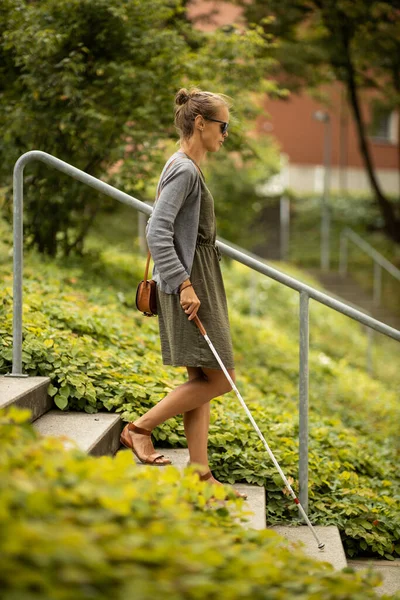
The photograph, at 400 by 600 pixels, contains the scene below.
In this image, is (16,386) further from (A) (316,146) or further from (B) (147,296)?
(A) (316,146)

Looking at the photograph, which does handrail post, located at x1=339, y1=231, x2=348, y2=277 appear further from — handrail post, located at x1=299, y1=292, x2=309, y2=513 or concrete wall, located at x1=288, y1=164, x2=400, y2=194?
handrail post, located at x1=299, y1=292, x2=309, y2=513

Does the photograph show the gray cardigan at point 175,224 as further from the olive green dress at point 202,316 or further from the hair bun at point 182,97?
the hair bun at point 182,97

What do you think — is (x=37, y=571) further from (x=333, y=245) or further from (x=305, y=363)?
(x=333, y=245)

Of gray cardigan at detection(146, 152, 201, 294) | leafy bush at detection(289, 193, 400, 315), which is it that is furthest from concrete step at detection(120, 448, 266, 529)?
leafy bush at detection(289, 193, 400, 315)

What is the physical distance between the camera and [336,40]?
43.8 feet

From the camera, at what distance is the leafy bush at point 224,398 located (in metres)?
3.84

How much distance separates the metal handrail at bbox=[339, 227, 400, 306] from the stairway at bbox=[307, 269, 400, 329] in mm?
168

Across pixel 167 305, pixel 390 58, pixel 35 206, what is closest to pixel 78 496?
pixel 167 305

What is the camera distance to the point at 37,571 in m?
1.48

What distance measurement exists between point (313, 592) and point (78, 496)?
745mm

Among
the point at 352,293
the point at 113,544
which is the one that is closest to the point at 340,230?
the point at 352,293

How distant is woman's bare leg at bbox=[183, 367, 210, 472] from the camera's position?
11.1ft

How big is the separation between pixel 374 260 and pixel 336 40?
4.95m

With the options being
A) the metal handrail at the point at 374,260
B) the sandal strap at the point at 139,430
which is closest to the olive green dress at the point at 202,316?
the sandal strap at the point at 139,430
